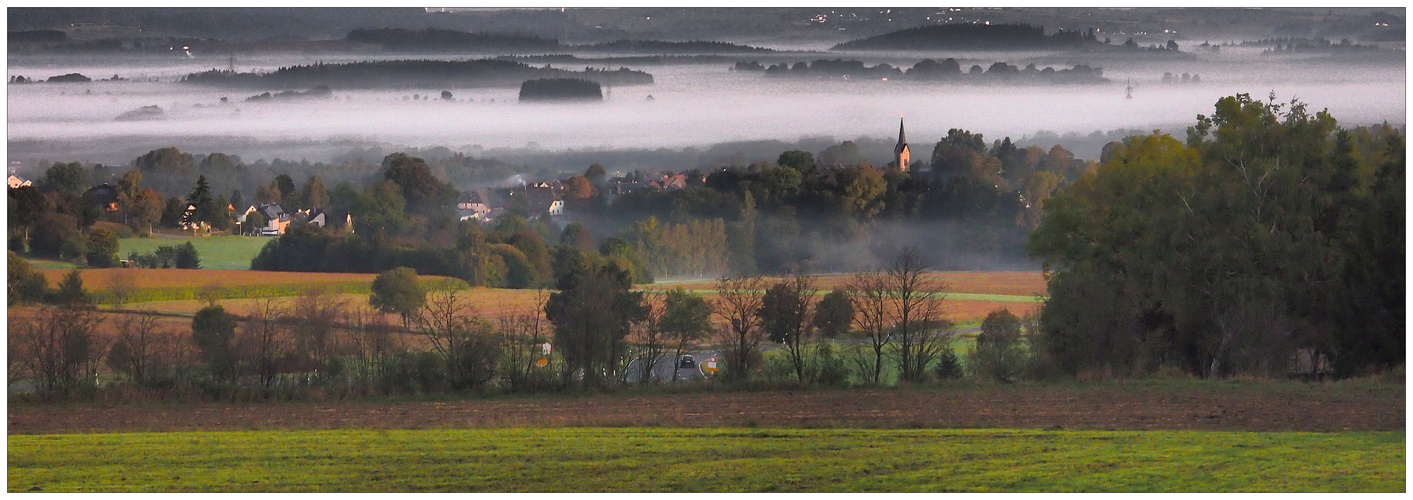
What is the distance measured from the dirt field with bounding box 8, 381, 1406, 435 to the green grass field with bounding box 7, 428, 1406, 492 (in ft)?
1.29

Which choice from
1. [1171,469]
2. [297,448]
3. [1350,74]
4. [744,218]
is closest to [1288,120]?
[1350,74]

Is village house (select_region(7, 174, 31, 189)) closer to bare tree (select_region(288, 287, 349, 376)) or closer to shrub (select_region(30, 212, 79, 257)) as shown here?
shrub (select_region(30, 212, 79, 257))

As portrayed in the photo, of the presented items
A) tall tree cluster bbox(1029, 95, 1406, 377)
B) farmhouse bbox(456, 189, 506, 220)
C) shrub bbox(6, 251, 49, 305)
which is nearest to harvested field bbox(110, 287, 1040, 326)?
farmhouse bbox(456, 189, 506, 220)

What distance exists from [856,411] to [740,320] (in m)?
1.89

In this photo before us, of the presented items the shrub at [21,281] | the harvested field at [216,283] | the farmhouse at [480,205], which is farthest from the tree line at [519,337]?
the farmhouse at [480,205]

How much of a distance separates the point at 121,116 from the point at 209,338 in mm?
2638

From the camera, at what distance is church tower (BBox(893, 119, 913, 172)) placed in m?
16.5

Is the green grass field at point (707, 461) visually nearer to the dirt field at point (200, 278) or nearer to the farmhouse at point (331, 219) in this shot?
the dirt field at point (200, 278)

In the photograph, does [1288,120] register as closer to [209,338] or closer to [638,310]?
[638,310]

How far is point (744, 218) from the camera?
16.8 meters

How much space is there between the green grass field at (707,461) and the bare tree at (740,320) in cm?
194

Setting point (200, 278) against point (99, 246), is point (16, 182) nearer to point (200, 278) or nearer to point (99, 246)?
point (99, 246)

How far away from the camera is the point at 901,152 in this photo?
1667 centimetres

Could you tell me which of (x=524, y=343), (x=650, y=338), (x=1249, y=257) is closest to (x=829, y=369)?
(x=650, y=338)
